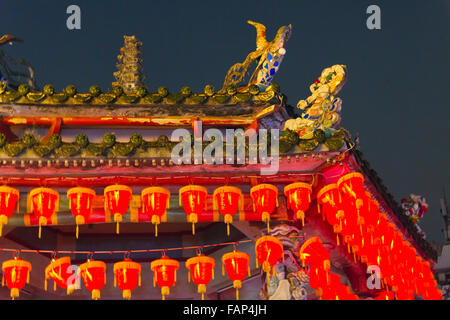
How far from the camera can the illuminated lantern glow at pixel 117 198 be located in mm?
8383

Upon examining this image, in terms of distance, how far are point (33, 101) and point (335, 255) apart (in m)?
5.92

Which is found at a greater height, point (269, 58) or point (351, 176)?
point (269, 58)

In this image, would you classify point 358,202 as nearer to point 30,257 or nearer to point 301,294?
point 301,294

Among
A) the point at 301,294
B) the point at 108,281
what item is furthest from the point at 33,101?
the point at 301,294

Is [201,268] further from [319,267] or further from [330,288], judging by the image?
[330,288]

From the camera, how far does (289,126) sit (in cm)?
951

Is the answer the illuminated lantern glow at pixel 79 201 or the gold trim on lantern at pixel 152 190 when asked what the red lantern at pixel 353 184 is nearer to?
the gold trim on lantern at pixel 152 190

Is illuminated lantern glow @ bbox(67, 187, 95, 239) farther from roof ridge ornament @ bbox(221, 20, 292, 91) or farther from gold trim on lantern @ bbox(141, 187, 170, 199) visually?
roof ridge ornament @ bbox(221, 20, 292, 91)

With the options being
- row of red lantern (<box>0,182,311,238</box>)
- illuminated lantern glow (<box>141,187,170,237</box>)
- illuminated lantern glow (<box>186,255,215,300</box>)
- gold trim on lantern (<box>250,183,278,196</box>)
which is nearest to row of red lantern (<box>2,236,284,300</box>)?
illuminated lantern glow (<box>186,255,215,300</box>)

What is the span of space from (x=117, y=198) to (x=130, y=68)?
5518mm

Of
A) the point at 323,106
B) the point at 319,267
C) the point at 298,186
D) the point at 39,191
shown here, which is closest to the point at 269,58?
the point at 323,106

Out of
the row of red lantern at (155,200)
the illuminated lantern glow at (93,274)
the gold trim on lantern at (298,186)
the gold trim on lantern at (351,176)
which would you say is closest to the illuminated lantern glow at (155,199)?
→ the row of red lantern at (155,200)

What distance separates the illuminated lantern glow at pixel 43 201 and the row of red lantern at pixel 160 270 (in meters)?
1.10

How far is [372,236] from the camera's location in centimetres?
974
